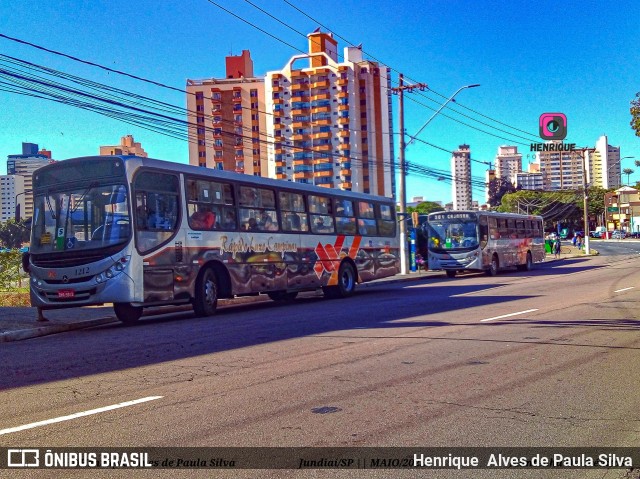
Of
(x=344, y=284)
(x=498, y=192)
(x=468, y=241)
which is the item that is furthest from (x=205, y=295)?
(x=498, y=192)

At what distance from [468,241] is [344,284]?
12.1 m

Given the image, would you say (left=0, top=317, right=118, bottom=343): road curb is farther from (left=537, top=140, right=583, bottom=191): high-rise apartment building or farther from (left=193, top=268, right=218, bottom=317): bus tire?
(left=537, top=140, right=583, bottom=191): high-rise apartment building

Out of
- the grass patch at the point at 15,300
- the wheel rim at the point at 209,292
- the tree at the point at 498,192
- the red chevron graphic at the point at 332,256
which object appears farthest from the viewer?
the tree at the point at 498,192

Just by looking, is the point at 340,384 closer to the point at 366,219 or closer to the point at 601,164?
the point at 366,219

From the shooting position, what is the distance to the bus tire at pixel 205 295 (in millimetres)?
15562

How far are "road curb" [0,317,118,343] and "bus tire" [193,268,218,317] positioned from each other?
6.68 feet

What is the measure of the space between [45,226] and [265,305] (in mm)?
7594

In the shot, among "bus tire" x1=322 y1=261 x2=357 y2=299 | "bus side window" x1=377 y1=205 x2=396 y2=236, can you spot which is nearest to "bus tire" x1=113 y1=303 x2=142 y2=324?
"bus tire" x1=322 y1=261 x2=357 y2=299

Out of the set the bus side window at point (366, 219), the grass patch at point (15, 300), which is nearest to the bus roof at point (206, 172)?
the bus side window at point (366, 219)

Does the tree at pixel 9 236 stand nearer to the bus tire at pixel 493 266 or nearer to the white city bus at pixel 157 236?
the white city bus at pixel 157 236

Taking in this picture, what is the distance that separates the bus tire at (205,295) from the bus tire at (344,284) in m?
5.92

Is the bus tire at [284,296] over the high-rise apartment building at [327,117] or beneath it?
beneath

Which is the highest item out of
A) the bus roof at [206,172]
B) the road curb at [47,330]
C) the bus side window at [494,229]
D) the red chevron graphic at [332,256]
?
the bus roof at [206,172]

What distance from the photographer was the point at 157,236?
1429 cm
